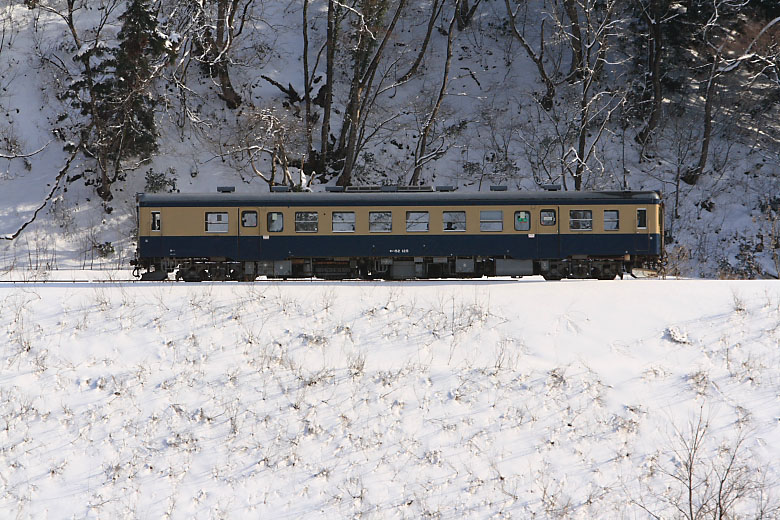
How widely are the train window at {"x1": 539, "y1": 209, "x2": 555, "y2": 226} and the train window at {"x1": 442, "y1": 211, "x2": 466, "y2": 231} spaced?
237 centimetres

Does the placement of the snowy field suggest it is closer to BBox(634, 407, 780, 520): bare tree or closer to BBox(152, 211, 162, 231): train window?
BBox(634, 407, 780, 520): bare tree

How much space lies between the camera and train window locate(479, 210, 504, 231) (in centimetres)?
2241

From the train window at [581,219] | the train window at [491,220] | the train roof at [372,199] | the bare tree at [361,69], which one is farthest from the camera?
the bare tree at [361,69]

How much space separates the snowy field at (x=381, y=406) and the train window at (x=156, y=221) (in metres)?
5.25

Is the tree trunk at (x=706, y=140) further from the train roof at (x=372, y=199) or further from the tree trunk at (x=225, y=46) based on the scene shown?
the tree trunk at (x=225, y=46)

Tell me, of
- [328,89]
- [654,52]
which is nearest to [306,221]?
[328,89]

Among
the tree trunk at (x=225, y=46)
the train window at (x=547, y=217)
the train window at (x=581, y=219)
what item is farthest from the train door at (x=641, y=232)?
the tree trunk at (x=225, y=46)

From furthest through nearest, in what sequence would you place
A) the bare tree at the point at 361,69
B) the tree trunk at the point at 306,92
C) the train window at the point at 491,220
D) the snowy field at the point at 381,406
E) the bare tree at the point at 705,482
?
the tree trunk at the point at 306,92
the bare tree at the point at 361,69
the train window at the point at 491,220
the snowy field at the point at 381,406
the bare tree at the point at 705,482

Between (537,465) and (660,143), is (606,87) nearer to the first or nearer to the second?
(660,143)

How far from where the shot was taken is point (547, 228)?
2247 centimetres

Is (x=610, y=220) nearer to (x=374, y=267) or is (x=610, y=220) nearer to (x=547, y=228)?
(x=547, y=228)

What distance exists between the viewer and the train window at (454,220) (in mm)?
22344

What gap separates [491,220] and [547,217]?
1.71 m

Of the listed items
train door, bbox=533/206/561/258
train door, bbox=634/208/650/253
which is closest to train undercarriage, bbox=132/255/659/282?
train door, bbox=634/208/650/253
